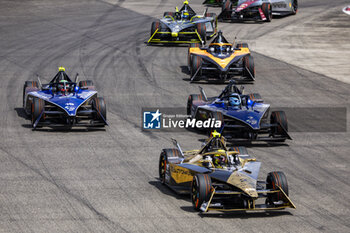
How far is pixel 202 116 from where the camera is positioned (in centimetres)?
2273

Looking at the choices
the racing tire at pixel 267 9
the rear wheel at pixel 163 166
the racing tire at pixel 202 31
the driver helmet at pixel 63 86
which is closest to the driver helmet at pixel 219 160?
the rear wheel at pixel 163 166

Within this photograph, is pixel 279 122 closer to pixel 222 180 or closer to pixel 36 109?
pixel 222 180

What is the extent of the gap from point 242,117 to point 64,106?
5.60m

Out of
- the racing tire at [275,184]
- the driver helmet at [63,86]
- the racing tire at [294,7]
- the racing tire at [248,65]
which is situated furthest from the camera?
the racing tire at [294,7]

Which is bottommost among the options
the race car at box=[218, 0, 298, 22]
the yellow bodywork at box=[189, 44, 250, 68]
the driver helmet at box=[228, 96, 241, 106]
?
the driver helmet at box=[228, 96, 241, 106]

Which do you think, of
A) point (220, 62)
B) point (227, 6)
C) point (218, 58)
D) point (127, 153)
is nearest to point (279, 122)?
point (127, 153)

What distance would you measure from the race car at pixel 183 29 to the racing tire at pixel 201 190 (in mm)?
22764

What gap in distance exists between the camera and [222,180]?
14969 millimetres

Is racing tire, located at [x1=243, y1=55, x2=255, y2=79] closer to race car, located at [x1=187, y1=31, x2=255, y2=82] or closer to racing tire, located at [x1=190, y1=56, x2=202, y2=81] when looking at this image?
race car, located at [x1=187, y1=31, x2=255, y2=82]

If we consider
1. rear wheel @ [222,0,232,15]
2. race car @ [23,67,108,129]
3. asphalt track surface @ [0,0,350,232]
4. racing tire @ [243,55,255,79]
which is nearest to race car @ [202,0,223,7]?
rear wheel @ [222,0,232,15]

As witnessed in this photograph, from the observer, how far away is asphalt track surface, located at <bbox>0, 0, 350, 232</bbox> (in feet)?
46.8

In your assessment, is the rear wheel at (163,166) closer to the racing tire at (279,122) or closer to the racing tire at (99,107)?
the racing tire at (279,122)

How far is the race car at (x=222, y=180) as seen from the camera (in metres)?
14.4

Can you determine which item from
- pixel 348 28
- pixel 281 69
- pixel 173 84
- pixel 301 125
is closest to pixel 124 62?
pixel 173 84
